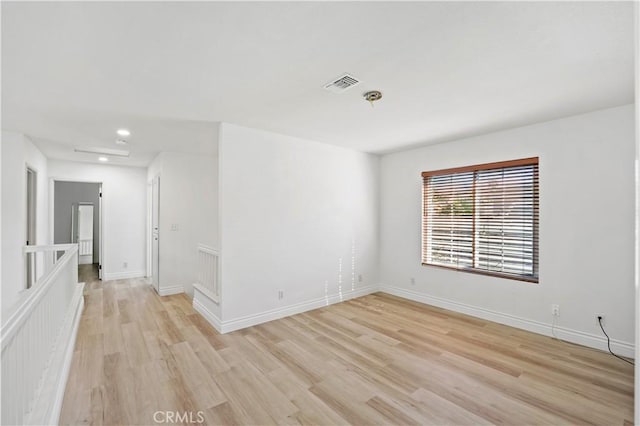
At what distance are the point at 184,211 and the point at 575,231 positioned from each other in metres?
5.52

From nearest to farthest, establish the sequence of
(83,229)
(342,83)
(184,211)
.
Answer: (342,83) < (184,211) < (83,229)

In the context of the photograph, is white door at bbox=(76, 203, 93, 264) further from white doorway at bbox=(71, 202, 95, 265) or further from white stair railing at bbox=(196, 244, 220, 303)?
white stair railing at bbox=(196, 244, 220, 303)

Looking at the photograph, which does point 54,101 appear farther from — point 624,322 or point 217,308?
point 624,322

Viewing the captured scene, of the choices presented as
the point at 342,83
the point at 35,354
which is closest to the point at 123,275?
the point at 35,354

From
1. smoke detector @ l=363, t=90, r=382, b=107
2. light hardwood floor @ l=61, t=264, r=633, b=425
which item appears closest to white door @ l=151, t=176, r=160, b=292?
light hardwood floor @ l=61, t=264, r=633, b=425

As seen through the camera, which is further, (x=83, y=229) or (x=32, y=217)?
(x=83, y=229)

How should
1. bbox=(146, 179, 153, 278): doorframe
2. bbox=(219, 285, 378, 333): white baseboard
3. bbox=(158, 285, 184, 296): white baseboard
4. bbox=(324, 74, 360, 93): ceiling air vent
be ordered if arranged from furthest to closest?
bbox=(146, 179, 153, 278): doorframe
bbox=(158, 285, 184, 296): white baseboard
bbox=(219, 285, 378, 333): white baseboard
bbox=(324, 74, 360, 93): ceiling air vent

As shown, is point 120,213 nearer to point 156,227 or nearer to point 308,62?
point 156,227

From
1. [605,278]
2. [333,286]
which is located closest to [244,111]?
[333,286]

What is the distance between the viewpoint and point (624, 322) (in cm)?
291

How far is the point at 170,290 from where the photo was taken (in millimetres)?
5004

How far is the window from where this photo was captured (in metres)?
3.61

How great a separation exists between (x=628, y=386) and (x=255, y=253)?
3697 millimetres

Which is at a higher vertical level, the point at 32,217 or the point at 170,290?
the point at 32,217
